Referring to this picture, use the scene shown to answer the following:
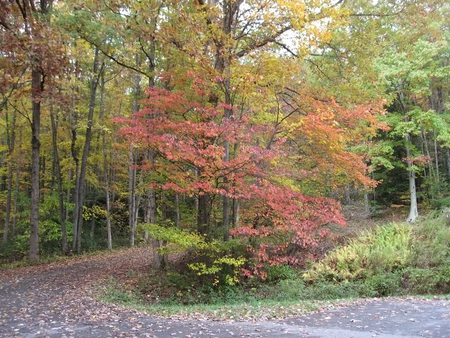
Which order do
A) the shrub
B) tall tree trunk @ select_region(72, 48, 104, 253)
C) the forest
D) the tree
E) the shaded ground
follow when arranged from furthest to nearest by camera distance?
tall tree trunk @ select_region(72, 48, 104, 253), the shrub, the forest, the tree, the shaded ground

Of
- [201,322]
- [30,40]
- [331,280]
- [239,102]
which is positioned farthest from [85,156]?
[201,322]

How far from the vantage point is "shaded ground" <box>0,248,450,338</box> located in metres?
5.28

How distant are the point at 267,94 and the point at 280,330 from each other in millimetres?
6322

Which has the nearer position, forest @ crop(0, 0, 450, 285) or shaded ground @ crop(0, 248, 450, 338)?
shaded ground @ crop(0, 248, 450, 338)

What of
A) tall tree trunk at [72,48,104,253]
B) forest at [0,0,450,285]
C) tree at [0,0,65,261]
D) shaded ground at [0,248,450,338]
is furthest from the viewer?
tall tree trunk at [72,48,104,253]

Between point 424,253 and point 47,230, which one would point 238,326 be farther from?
point 47,230

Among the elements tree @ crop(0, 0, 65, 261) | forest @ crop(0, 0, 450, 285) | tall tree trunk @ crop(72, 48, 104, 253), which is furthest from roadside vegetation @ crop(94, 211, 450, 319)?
tall tree trunk @ crop(72, 48, 104, 253)

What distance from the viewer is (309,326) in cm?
571

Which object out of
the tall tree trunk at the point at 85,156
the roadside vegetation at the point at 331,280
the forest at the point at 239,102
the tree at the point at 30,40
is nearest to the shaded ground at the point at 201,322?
the roadside vegetation at the point at 331,280

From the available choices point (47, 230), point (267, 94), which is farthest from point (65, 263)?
point (267, 94)

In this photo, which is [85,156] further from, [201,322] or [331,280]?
[201,322]

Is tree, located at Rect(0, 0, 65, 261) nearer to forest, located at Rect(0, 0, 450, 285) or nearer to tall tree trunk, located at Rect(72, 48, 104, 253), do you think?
forest, located at Rect(0, 0, 450, 285)

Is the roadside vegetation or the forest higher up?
the forest

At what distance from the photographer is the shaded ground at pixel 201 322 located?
17.3 ft
